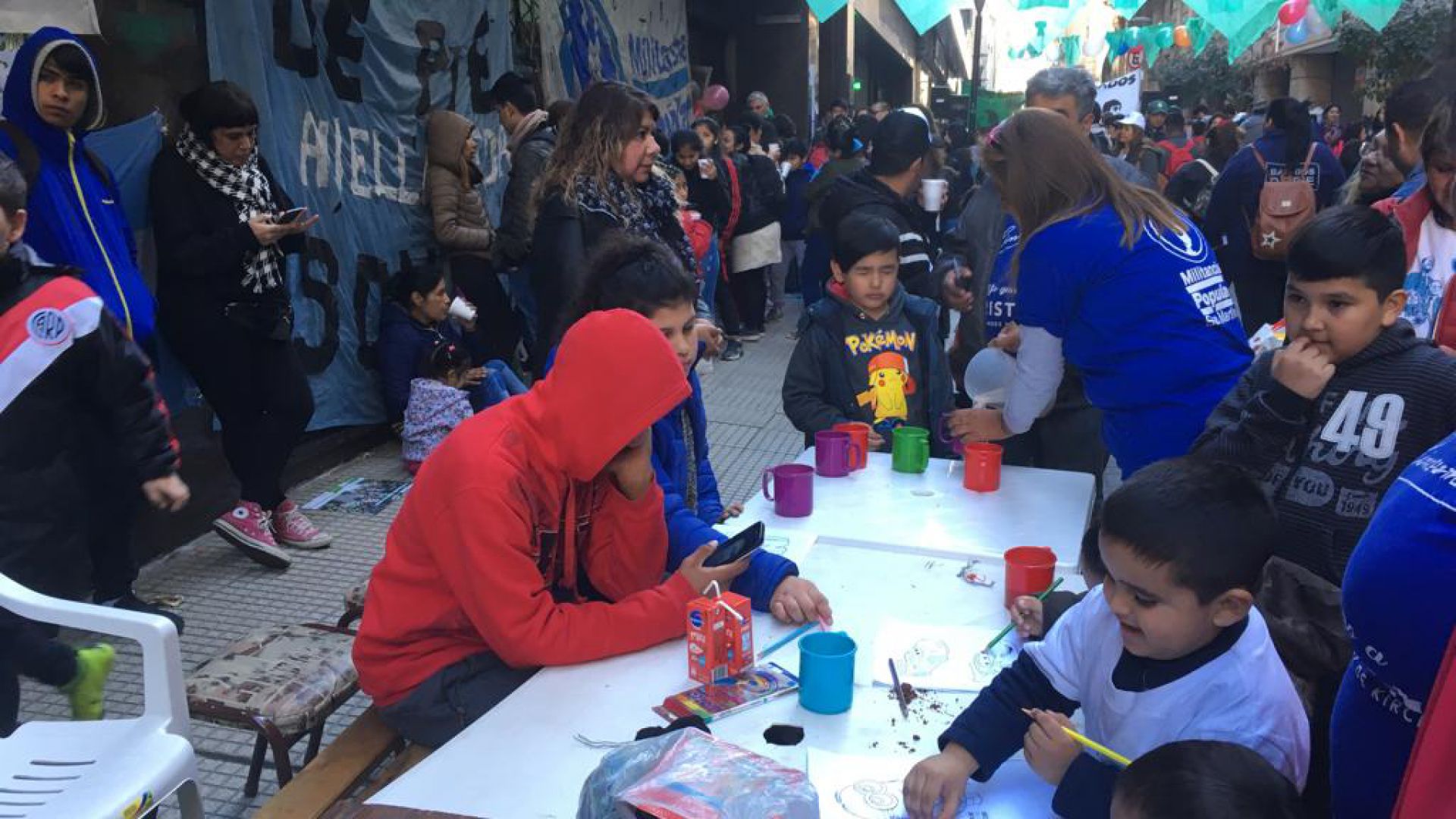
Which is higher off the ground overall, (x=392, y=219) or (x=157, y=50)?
(x=157, y=50)

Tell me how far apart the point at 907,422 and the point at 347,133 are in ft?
11.3

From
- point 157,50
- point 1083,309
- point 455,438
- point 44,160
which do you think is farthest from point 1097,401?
point 157,50

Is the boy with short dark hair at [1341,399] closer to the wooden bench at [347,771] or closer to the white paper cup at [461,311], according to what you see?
the wooden bench at [347,771]

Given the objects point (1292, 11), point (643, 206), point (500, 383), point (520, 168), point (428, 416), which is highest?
point (1292, 11)

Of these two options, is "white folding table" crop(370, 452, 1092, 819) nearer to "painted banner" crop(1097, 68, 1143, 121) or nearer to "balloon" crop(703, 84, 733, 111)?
"balloon" crop(703, 84, 733, 111)

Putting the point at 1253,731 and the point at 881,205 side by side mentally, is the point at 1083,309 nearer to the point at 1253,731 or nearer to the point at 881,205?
the point at 1253,731

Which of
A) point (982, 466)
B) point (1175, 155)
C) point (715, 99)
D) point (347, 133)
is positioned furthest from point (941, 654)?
point (1175, 155)

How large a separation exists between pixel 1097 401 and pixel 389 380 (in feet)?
13.0

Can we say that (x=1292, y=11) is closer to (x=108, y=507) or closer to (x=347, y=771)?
(x=108, y=507)

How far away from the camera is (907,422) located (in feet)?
11.9

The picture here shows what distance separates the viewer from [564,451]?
195cm

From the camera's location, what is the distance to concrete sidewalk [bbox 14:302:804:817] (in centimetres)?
314

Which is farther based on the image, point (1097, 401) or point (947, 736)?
point (1097, 401)

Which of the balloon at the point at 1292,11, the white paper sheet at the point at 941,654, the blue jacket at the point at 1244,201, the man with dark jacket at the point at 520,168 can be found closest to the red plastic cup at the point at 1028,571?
the white paper sheet at the point at 941,654
